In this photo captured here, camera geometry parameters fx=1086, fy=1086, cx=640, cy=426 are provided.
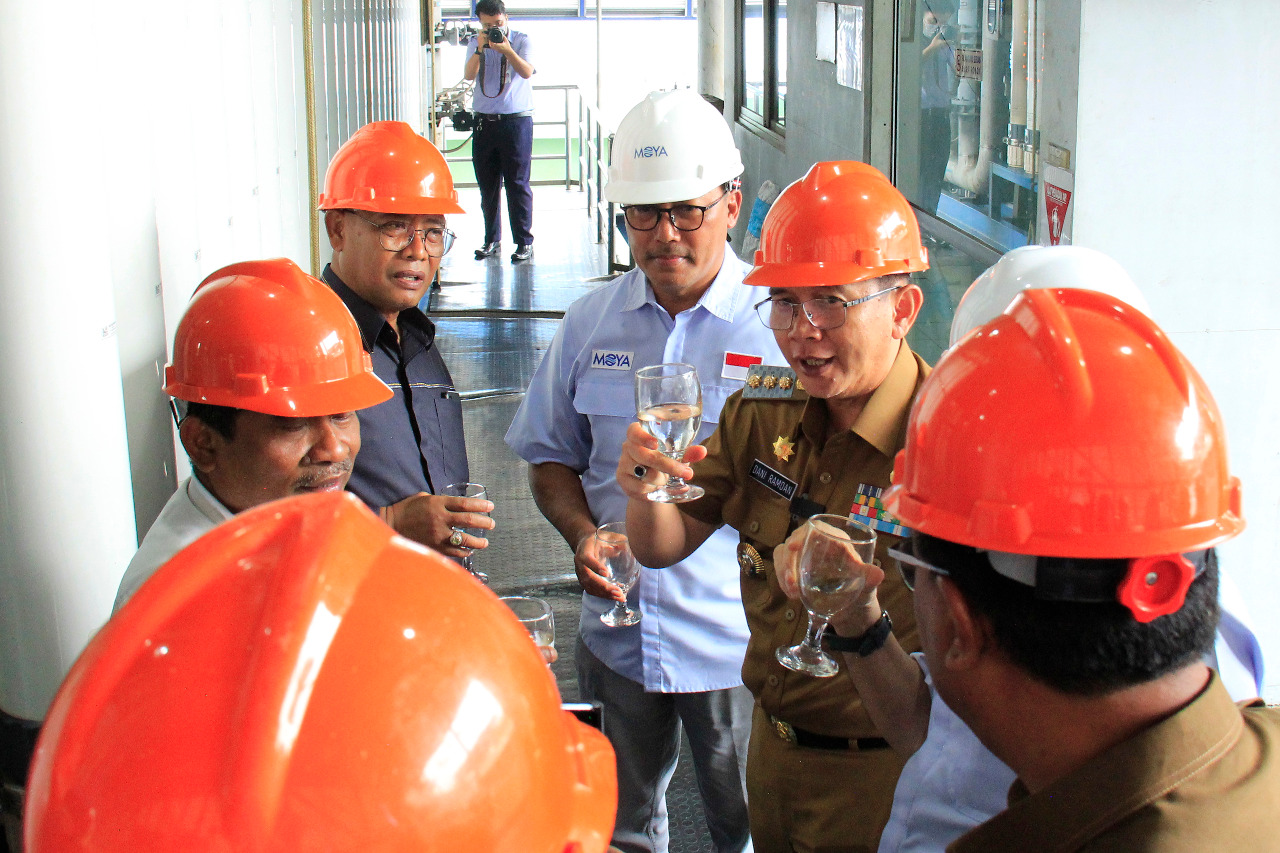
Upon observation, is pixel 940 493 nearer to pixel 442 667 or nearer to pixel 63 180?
pixel 442 667

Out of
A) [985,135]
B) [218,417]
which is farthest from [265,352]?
[985,135]

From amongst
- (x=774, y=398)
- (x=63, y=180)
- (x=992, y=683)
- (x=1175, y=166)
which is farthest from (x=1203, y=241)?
(x=63, y=180)

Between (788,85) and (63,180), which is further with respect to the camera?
(788,85)

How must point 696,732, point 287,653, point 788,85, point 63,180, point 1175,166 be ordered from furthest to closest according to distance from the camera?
point 788,85 → point 1175,166 → point 696,732 → point 63,180 → point 287,653

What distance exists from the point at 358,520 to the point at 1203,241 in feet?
A: 10.6

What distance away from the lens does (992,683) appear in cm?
122

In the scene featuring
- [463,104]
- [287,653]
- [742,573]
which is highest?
[463,104]

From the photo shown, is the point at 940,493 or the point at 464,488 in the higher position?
the point at 940,493

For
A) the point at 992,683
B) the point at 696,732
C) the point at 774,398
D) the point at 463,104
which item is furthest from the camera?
the point at 463,104

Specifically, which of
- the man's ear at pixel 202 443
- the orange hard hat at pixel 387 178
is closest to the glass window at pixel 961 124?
the orange hard hat at pixel 387 178

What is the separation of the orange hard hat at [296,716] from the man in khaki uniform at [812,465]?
4.18 feet

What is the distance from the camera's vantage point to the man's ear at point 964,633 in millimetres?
1226

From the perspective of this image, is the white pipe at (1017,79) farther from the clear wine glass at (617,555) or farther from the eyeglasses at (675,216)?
the clear wine glass at (617,555)

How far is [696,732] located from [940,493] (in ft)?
5.29
